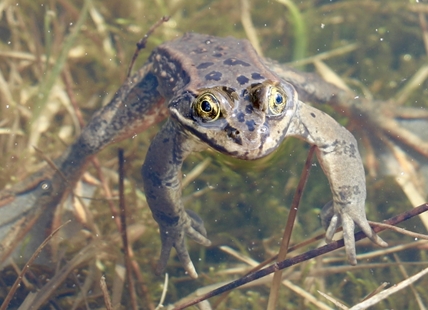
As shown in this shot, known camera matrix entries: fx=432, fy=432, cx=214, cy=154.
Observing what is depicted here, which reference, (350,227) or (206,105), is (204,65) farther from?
(350,227)

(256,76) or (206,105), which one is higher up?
(256,76)

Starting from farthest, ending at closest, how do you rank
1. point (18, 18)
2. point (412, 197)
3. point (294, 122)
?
point (18, 18), point (412, 197), point (294, 122)

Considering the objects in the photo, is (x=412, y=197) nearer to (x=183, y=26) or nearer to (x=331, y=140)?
(x=331, y=140)

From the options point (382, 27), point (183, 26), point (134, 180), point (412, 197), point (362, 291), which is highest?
point (382, 27)

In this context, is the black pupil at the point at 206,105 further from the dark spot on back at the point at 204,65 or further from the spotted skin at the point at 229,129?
the dark spot on back at the point at 204,65

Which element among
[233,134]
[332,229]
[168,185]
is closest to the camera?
[233,134]

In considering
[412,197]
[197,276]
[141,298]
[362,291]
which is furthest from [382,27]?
[141,298]

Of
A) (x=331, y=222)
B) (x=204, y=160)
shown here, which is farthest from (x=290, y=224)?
(x=204, y=160)
